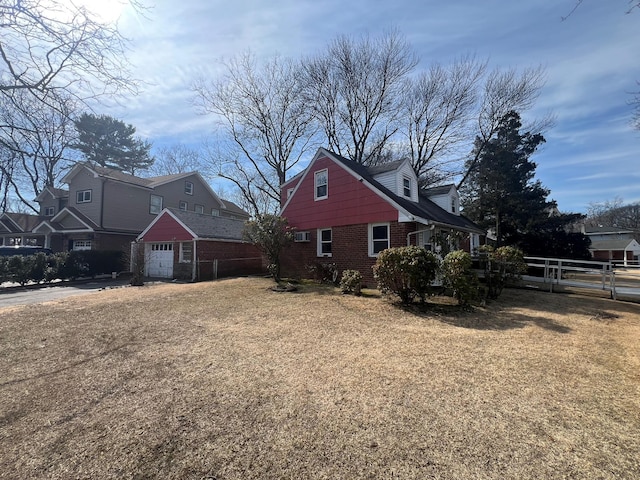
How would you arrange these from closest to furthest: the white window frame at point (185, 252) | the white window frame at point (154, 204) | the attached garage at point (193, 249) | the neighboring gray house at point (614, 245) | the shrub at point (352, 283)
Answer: the shrub at point (352, 283)
the attached garage at point (193, 249)
the white window frame at point (185, 252)
the white window frame at point (154, 204)
the neighboring gray house at point (614, 245)

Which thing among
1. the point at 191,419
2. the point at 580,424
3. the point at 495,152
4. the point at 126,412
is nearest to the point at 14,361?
the point at 126,412

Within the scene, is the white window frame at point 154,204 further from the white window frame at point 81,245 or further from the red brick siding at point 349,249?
the red brick siding at point 349,249

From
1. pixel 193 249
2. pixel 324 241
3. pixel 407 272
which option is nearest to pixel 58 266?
pixel 193 249

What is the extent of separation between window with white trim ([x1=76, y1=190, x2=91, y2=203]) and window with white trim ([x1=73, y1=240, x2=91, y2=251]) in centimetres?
304

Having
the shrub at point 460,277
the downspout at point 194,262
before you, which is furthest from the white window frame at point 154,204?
the shrub at point 460,277

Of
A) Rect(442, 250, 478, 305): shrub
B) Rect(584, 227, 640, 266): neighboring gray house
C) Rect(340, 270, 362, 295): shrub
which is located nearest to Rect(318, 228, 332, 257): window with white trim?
Rect(340, 270, 362, 295): shrub

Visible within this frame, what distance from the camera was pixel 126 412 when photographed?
339 cm

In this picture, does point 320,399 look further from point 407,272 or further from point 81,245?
point 81,245

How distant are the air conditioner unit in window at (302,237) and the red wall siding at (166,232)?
5.98 meters

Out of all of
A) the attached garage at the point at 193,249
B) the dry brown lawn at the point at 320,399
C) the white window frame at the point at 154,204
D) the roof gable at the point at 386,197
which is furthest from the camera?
the white window frame at the point at 154,204

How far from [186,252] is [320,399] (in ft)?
51.8

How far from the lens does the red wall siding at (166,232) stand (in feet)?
56.5

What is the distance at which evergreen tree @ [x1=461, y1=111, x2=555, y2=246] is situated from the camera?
22141mm

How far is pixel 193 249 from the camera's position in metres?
16.8
